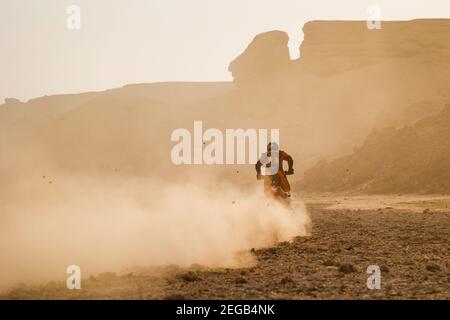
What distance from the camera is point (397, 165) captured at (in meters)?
46.2

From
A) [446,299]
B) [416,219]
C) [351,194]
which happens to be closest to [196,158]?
[351,194]

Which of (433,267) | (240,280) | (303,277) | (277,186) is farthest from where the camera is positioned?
(277,186)

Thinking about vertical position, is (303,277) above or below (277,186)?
below

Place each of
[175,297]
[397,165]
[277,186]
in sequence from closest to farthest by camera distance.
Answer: [175,297] < [277,186] < [397,165]

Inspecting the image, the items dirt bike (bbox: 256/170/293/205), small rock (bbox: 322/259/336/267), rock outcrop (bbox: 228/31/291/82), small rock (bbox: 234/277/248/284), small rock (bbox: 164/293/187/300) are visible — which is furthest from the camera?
rock outcrop (bbox: 228/31/291/82)

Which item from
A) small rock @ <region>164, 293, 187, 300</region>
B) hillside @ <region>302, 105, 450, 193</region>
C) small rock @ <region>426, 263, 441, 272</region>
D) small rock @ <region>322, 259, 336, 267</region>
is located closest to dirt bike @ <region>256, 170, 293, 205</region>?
small rock @ <region>322, 259, 336, 267</region>

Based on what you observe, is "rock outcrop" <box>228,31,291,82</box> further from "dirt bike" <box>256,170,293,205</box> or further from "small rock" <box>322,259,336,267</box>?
"small rock" <box>322,259,336,267</box>

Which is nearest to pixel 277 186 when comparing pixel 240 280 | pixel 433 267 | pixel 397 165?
pixel 433 267

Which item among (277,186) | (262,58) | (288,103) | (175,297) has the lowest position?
(175,297)

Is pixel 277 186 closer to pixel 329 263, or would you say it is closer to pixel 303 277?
pixel 329 263

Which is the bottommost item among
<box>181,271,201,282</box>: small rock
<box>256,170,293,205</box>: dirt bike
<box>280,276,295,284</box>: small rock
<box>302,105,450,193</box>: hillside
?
<box>280,276,295,284</box>: small rock

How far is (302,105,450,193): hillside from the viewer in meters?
42.5

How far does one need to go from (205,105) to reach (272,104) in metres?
17.1

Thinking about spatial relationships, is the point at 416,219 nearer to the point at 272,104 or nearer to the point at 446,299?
the point at 446,299
